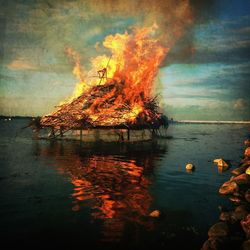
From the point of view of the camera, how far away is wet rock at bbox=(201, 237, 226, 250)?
8477 millimetres

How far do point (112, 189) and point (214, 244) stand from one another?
7459 mm

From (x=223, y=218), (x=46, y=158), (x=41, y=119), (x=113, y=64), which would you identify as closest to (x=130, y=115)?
(x=113, y=64)

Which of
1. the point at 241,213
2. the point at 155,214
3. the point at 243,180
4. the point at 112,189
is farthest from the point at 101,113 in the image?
the point at 241,213

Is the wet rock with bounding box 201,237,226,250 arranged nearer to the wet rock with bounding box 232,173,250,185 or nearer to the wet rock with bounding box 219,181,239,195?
the wet rock with bounding box 219,181,239,195

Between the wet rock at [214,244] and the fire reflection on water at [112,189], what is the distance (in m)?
2.20

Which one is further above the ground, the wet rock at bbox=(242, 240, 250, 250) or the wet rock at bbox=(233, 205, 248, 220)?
the wet rock at bbox=(233, 205, 248, 220)

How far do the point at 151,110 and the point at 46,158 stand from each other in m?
20.8

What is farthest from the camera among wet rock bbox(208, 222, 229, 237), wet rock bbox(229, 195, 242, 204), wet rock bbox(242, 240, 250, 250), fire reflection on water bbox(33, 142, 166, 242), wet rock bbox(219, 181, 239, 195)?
wet rock bbox(219, 181, 239, 195)

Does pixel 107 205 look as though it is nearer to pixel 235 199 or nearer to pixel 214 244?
pixel 214 244

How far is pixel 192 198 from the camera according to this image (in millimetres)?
14266

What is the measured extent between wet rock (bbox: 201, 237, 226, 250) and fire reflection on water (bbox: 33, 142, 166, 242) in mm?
2197

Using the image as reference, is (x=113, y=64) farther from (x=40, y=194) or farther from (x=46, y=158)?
(x=40, y=194)

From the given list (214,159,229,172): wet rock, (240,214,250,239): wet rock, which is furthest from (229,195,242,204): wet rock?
(214,159,229,172): wet rock

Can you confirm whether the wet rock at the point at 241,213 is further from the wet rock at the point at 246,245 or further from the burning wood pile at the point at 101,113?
the burning wood pile at the point at 101,113
